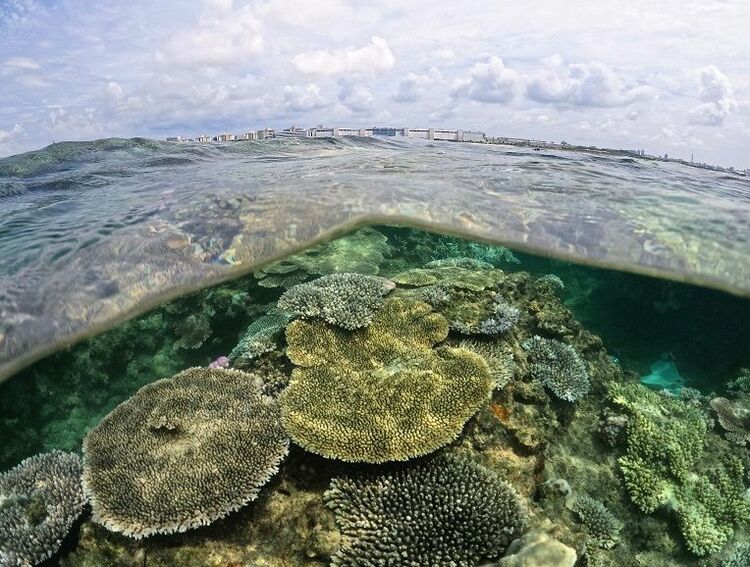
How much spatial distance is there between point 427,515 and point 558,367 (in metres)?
3.99

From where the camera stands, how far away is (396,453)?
4.41 m

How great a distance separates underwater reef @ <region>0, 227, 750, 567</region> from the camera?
13.7ft

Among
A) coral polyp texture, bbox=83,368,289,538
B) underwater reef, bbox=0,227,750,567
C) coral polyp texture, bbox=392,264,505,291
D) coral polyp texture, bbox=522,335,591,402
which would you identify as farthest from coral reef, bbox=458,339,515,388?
coral polyp texture, bbox=83,368,289,538

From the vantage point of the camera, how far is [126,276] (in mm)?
8633

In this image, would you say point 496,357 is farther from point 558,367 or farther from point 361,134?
point 361,134

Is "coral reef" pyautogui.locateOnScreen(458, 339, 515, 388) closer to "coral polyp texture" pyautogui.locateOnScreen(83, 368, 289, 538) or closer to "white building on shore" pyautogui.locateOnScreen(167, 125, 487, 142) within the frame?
"coral polyp texture" pyautogui.locateOnScreen(83, 368, 289, 538)

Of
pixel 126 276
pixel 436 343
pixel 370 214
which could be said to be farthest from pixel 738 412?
pixel 126 276

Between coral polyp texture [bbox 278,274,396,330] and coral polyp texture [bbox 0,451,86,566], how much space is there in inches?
133

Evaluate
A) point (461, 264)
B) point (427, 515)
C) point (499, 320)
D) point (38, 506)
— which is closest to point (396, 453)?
point (427, 515)

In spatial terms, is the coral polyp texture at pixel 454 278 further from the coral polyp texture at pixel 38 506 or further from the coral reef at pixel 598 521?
the coral polyp texture at pixel 38 506

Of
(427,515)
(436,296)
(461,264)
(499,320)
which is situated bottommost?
(427,515)

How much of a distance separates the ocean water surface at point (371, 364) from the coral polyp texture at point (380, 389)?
0.10ft

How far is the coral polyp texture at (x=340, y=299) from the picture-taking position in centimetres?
647

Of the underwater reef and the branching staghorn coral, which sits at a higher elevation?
the underwater reef
